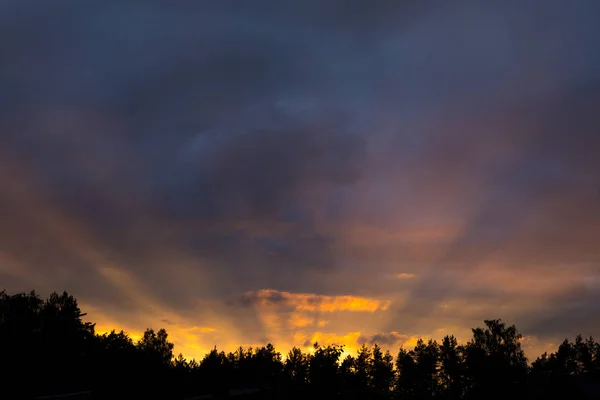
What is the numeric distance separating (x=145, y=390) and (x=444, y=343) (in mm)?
87079

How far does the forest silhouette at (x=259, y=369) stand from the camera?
4943cm

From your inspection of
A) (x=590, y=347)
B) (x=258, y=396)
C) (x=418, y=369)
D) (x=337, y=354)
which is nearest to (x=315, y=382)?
(x=337, y=354)

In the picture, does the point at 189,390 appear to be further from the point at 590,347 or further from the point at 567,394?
the point at 590,347

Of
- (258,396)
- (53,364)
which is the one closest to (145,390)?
(53,364)

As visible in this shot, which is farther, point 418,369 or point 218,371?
point 418,369

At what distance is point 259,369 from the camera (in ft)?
449

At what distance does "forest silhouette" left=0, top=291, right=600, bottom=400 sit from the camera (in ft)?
162

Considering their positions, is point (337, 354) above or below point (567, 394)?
above

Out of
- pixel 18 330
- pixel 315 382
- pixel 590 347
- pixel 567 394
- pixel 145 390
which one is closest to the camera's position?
pixel 315 382

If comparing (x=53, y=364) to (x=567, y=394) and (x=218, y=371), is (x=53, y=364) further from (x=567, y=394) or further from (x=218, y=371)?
(x=567, y=394)

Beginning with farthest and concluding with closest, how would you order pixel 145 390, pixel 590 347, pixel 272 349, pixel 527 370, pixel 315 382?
1. pixel 272 349
2. pixel 590 347
3. pixel 527 370
4. pixel 145 390
5. pixel 315 382

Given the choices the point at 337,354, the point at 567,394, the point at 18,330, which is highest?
the point at 18,330

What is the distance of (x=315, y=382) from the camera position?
44.7 metres

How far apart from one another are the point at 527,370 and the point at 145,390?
81819 mm
